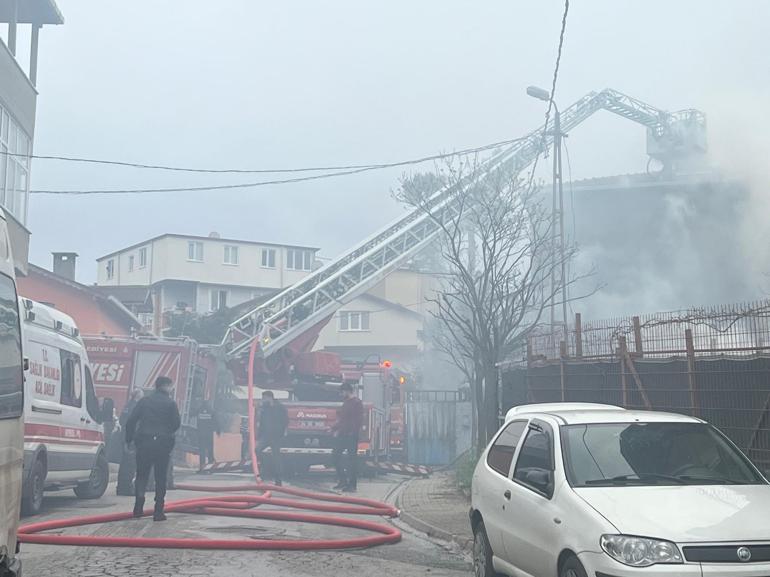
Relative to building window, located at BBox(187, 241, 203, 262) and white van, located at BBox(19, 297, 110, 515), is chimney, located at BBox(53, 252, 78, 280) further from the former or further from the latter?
white van, located at BBox(19, 297, 110, 515)

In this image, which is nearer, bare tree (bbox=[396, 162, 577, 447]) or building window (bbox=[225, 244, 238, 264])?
bare tree (bbox=[396, 162, 577, 447])

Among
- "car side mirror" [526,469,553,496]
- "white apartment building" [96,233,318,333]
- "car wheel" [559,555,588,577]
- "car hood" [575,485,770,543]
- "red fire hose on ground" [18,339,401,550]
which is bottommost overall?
"red fire hose on ground" [18,339,401,550]

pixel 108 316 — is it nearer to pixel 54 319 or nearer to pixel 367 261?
pixel 367 261

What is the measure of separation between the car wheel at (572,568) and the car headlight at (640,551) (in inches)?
10.2

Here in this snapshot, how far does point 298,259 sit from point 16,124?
1649 inches

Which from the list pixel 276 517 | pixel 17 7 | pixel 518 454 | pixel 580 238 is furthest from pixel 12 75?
pixel 580 238

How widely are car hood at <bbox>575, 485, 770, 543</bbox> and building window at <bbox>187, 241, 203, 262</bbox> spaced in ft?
173

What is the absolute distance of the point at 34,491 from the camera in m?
11.8

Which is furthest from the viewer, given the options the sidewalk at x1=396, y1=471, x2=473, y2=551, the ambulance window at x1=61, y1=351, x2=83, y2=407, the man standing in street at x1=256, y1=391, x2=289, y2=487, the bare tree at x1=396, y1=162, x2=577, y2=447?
the man standing in street at x1=256, y1=391, x2=289, y2=487

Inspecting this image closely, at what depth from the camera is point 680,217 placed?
42469 mm

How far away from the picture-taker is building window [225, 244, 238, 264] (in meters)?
58.5

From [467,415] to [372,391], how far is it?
11.3 feet

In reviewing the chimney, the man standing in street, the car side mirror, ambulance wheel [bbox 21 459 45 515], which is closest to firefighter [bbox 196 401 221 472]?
the man standing in street

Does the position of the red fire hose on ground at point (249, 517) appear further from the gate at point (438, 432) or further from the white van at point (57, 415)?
the gate at point (438, 432)
